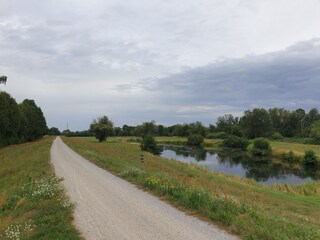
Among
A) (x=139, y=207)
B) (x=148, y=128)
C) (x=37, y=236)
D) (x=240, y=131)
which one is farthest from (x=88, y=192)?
(x=240, y=131)

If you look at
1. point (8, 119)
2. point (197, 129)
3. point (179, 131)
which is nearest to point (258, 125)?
point (197, 129)

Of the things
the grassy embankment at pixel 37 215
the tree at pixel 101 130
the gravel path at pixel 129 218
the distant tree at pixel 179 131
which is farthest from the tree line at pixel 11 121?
the distant tree at pixel 179 131

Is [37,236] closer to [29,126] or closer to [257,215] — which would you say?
[257,215]

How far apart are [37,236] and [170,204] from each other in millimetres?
4808

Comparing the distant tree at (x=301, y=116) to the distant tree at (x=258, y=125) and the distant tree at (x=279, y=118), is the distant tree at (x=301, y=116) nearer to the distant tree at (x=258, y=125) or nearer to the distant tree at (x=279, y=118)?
the distant tree at (x=279, y=118)

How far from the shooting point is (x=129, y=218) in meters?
10.7

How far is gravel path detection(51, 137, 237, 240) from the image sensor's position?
29.5 ft

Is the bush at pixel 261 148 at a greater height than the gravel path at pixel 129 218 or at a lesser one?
lesser

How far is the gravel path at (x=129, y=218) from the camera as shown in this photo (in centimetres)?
899

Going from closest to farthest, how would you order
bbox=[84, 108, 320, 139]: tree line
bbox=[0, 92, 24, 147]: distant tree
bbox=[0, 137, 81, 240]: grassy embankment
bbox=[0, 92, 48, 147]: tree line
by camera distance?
bbox=[0, 137, 81, 240]: grassy embankment < bbox=[0, 92, 24, 147]: distant tree < bbox=[0, 92, 48, 147]: tree line < bbox=[84, 108, 320, 139]: tree line

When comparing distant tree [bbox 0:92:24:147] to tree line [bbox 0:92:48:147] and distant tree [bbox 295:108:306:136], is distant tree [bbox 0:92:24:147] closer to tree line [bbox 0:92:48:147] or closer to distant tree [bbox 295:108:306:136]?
tree line [bbox 0:92:48:147]

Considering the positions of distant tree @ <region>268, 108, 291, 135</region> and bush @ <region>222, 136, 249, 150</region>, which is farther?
distant tree @ <region>268, 108, 291, 135</region>

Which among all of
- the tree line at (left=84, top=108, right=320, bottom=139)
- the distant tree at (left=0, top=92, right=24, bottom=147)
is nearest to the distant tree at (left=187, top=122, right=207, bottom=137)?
the tree line at (left=84, top=108, right=320, bottom=139)

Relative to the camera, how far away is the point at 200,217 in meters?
10.6
